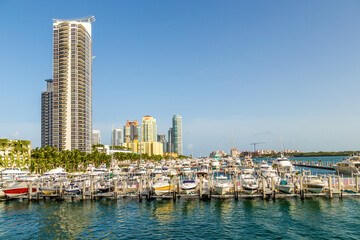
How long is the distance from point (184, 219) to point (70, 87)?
143m

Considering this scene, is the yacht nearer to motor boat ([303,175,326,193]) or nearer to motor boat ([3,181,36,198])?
motor boat ([303,175,326,193])

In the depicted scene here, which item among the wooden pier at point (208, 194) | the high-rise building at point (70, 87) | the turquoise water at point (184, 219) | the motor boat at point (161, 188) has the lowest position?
the turquoise water at point (184, 219)

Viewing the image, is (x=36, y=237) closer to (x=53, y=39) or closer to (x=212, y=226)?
(x=212, y=226)

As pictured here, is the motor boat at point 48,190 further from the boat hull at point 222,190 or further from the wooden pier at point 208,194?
the boat hull at point 222,190

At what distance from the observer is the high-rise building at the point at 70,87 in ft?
519

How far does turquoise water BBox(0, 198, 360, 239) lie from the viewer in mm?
33594

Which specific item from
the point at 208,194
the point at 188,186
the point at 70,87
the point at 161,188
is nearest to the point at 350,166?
the point at 208,194

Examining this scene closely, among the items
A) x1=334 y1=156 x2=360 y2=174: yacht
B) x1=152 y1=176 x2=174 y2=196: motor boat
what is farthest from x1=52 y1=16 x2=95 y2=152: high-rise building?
x1=334 y1=156 x2=360 y2=174: yacht

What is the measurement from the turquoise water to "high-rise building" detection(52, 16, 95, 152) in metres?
112

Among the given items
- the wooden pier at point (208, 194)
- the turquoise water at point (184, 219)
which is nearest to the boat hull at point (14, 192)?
the wooden pier at point (208, 194)

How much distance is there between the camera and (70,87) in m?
161

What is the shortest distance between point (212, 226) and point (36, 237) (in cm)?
2294

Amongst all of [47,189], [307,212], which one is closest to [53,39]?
[47,189]

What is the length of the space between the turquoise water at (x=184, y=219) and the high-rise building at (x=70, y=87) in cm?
11231
